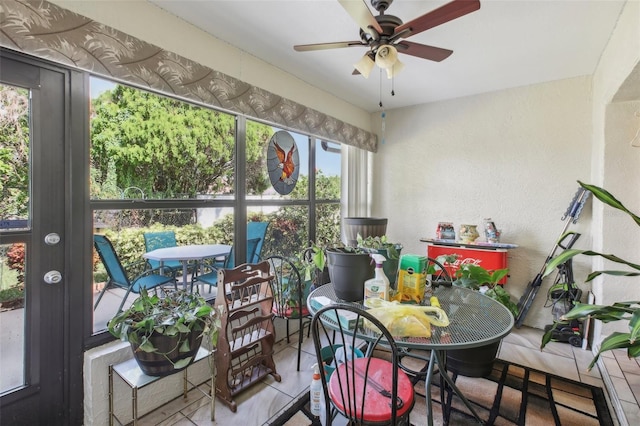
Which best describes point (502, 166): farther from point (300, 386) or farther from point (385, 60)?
point (300, 386)

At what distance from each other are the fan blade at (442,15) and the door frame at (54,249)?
5.97 ft

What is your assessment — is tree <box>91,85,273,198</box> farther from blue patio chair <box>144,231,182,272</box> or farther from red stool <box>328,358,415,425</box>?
red stool <box>328,358,415,425</box>

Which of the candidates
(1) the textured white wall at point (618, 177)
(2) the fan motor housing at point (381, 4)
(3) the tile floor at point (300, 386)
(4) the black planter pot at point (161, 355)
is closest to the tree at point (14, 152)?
(4) the black planter pot at point (161, 355)

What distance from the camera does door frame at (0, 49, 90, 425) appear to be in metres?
1.52

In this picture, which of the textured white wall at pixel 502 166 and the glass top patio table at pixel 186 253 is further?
the textured white wall at pixel 502 166

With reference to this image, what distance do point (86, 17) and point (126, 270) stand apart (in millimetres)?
1473

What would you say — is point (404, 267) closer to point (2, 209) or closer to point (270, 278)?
point (270, 278)

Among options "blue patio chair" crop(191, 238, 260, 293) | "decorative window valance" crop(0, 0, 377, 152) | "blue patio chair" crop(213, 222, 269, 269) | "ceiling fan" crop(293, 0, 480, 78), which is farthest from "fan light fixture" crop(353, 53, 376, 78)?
"blue patio chair" crop(191, 238, 260, 293)

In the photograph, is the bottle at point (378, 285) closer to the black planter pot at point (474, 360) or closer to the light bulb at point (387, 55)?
the black planter pot at point (474, 360)

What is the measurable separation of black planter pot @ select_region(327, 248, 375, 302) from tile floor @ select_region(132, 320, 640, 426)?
0.88 meters

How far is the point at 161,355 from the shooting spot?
1537 mm

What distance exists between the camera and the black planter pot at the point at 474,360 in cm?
182

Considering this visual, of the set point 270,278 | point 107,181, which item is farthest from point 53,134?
point 270,278

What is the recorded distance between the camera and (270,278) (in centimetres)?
213
